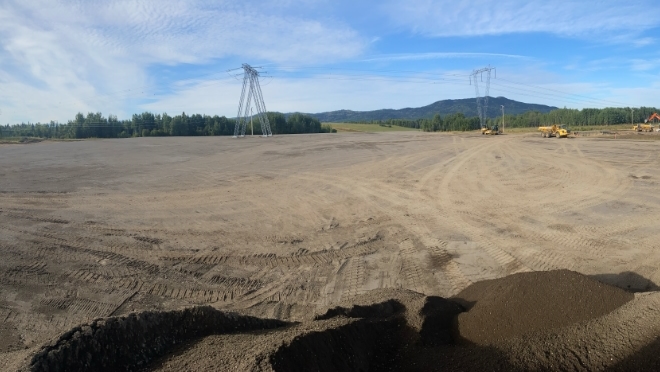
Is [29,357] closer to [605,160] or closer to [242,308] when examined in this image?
[242,308]

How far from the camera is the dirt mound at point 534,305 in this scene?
4.57 meters

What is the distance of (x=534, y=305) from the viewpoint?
A: 4879 millimetres

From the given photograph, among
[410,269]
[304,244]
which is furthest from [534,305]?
[304,244]

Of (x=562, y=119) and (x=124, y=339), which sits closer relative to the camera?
(x=124, y=339)

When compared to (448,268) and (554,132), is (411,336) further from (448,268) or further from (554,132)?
(554,132)

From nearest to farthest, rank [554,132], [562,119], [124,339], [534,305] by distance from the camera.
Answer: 1. [124,339]
2. [534,305]
3. [554,132]
4. [562,119]

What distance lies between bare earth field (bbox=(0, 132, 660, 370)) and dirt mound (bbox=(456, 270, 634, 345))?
0.52ft

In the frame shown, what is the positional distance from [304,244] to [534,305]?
4471 millimetres

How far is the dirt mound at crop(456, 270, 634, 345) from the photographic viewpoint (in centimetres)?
457

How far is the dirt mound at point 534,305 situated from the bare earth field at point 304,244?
0.16 meters

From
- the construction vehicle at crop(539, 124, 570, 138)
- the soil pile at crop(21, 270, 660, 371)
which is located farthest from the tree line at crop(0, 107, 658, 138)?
the soil pile at crop(21, 270, 660, 371)

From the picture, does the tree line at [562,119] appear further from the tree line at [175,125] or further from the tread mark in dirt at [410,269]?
the tread mark in dirt at [410,269]

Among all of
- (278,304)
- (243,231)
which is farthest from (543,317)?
(243,231)

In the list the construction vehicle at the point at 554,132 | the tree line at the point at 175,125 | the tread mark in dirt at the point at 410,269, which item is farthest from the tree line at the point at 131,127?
the tread mark in dirt at the point at 410,269
